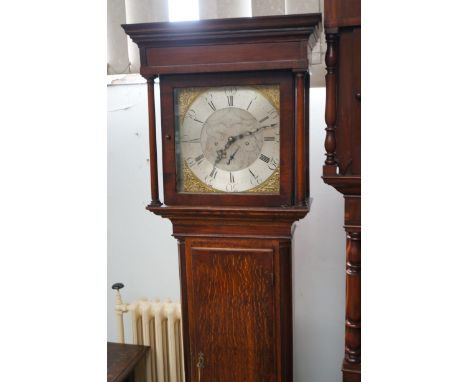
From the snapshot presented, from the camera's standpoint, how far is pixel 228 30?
100 centimetres

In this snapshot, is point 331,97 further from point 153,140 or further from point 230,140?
point 153,140

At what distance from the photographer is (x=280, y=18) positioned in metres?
0.97

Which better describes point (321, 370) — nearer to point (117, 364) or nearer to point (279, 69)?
point (117, 364)

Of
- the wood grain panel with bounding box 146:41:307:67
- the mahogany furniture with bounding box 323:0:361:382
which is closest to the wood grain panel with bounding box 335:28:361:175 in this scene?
the mahogany furniture with bounding box 323:0:361:382

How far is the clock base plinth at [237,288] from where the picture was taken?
1077 mm

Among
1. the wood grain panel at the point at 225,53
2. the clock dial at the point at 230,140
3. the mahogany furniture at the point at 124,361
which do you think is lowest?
the mahogany furniture at the point at 124,361

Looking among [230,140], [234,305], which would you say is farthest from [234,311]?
[230,140]

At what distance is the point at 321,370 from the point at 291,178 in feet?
2.70

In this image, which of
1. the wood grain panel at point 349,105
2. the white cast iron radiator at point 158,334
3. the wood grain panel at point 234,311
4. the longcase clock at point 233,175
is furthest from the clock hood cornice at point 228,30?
the white cast iron radiator at point 158,334

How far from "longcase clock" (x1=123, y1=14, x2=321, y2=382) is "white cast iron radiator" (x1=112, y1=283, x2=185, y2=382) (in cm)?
43

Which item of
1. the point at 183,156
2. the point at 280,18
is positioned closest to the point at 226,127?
the point at 183,156

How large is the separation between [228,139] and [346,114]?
0.95 feet

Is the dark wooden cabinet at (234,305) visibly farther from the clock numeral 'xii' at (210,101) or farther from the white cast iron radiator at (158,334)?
the white cast iron radiator at (158,334)

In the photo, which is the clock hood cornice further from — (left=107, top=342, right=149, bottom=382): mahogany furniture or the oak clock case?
(left=107, top=342, right=149, bottom=382): mahogany furniture
